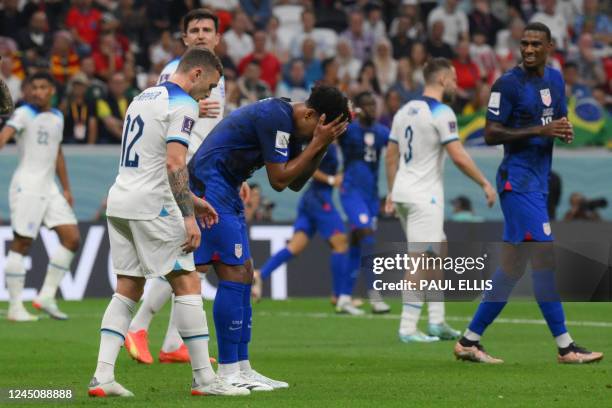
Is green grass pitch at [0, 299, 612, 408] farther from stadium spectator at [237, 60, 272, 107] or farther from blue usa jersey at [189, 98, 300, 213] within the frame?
stadium spectator at [237, 60, 272, 107]

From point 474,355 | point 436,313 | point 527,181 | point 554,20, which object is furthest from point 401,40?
point 474,355

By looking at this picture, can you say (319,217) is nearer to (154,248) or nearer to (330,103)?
(330,103)

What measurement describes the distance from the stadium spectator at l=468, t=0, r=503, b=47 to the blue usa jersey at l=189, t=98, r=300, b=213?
54.9 feet

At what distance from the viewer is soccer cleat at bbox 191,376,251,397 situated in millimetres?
8492

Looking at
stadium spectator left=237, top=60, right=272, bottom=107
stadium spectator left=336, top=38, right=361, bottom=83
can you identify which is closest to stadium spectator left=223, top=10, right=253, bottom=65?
stadium spectator left=336, top=38, right=361, bottom=83

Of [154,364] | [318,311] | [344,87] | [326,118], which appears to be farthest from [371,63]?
[326,118]

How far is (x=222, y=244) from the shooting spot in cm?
884

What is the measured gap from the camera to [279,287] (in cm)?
1873

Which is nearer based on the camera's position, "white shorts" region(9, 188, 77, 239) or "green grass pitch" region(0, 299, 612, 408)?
"green grass pitch" region(0, 299, 612, 408)

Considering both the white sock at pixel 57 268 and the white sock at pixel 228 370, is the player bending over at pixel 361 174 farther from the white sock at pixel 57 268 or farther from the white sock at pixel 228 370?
the white sock at pixel 228 370

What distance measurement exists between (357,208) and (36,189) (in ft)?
13.8

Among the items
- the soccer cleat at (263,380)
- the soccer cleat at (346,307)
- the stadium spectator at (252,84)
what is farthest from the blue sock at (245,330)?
the stadium spectator at (252,84)

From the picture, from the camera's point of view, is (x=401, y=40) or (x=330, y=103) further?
(x=401, y=40)

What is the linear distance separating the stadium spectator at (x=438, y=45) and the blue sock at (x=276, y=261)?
25.8 feet
